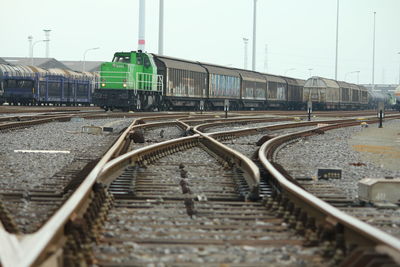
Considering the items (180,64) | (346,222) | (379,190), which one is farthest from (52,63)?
(346,222)

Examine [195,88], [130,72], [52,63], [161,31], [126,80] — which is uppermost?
[52,63]

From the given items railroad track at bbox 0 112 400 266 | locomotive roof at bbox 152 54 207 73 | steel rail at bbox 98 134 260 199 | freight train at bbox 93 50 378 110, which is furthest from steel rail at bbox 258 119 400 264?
locomotive roof at bbox 152 54 207 73

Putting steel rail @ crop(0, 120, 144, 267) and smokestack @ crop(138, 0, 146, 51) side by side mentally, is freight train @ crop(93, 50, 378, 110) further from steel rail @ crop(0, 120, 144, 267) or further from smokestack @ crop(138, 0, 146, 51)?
steel rail @ crop(0, 120, 144, 267)

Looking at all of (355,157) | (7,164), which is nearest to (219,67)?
(355,157)

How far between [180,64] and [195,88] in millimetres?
2217

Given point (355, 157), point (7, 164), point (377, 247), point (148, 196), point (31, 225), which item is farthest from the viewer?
point (355, 157)

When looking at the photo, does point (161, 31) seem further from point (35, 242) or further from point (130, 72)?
point (35, 242)

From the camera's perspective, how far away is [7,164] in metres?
9.82

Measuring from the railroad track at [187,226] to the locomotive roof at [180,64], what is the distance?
2755 cm

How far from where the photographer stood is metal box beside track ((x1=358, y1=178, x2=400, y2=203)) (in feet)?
22.2

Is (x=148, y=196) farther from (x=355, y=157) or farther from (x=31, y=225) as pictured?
(x=355, y=157)

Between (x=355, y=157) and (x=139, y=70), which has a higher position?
(x=139, y=70)

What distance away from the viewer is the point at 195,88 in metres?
39.7

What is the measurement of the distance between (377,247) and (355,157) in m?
9.64
